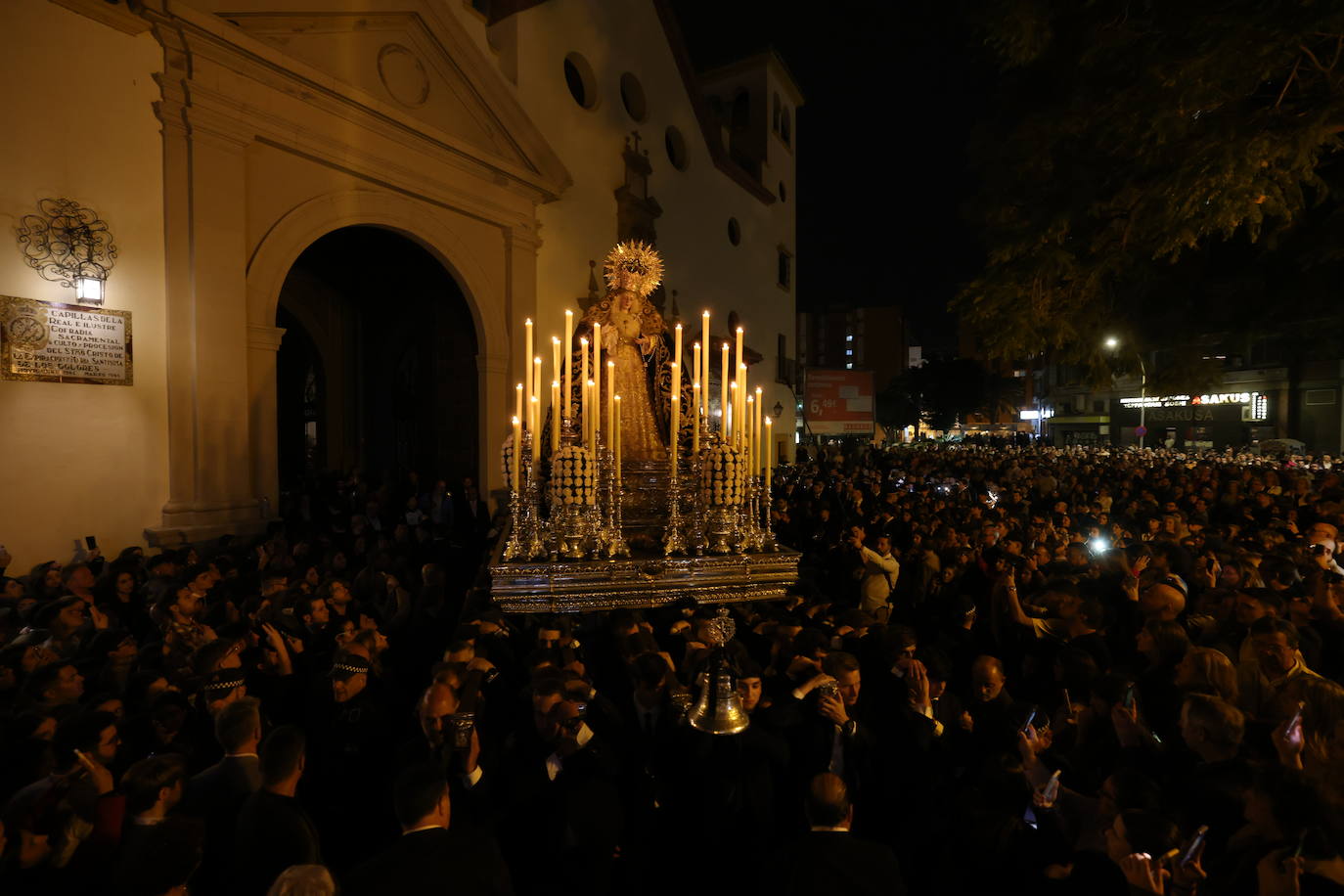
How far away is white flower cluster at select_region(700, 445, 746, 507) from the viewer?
6543mm

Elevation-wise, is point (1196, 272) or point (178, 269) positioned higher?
point (1196, 272)

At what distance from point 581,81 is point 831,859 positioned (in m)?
16.2

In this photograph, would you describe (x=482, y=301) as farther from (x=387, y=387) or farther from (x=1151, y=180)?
(x=1151, y=180)

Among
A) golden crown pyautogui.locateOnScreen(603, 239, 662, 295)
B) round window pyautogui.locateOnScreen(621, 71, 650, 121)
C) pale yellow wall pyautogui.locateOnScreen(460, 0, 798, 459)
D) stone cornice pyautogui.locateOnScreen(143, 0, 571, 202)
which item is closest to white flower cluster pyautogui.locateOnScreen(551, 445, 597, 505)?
golden crown pyautogui.locateOnScreen(603, 239, 662, 295)

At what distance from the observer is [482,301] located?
12328mm

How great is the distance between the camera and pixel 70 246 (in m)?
7.31

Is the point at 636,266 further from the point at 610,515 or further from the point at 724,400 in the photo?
the point at 610,515

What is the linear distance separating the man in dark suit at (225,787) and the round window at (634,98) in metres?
16.3

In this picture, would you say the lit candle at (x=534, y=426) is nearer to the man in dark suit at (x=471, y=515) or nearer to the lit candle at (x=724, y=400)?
the lit candle at (x=724, y=400)

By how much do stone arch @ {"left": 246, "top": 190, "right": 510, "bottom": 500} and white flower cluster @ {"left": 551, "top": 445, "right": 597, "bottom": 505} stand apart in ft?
17.1

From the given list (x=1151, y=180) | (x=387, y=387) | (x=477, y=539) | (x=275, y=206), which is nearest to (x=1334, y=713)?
(x=1151, y=180)

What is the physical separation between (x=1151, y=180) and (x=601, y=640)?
8803mm

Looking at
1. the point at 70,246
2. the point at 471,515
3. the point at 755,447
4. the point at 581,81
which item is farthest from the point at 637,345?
the point at 581,81

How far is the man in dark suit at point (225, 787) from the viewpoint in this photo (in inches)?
113
